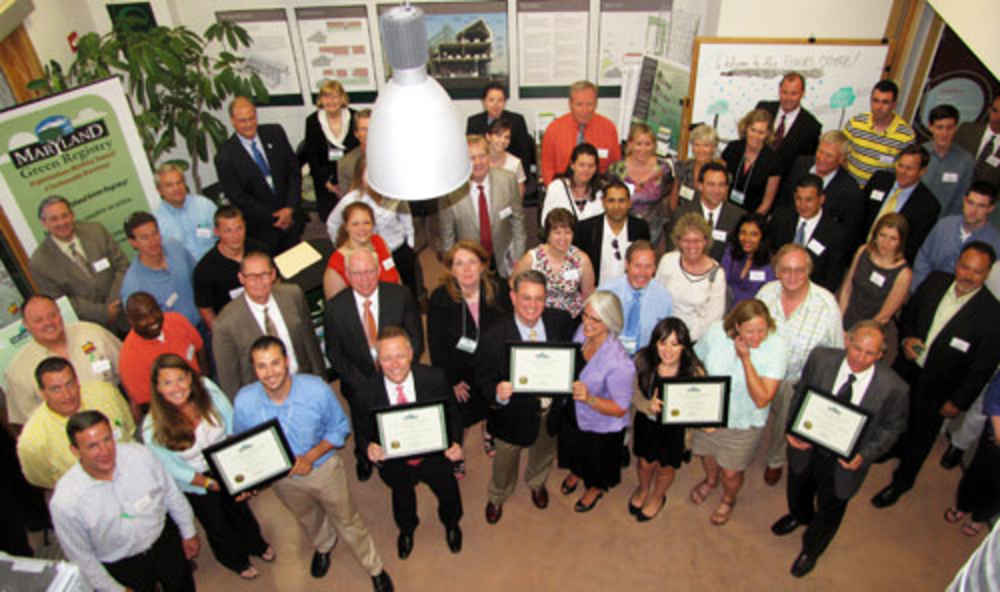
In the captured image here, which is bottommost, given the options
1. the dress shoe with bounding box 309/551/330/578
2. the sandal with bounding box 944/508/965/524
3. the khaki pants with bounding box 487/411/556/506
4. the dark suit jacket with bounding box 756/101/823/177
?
the dress shoe with bounding box 309/551/330/578

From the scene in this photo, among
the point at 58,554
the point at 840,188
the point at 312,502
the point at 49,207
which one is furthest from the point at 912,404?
the point at 49,207

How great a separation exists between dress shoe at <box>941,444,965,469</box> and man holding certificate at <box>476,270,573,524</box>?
2.87 metres

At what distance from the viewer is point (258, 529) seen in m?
4.18

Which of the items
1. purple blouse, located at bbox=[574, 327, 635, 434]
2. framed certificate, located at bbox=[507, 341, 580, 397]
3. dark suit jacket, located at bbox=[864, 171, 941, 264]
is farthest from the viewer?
dark suit jacket, located at bbox=[864, 171, 941, 264]

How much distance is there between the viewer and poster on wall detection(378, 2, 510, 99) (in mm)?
7578

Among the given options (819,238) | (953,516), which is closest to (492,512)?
(953,516)

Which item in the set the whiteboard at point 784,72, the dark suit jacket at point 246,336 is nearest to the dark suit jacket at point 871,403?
the dark suit jacket at point 246,336

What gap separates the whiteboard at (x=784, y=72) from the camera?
650 cm

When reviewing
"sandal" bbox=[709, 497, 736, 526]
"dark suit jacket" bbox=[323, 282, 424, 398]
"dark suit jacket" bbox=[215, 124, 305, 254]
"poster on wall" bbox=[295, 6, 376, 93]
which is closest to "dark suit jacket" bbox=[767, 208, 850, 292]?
"sandal" bbox=[709, 497, 736, 526]

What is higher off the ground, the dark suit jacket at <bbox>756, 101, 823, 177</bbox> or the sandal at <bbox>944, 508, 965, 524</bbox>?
the dark suit jacket at <bbox>756, 101, 823, 177</bbox>

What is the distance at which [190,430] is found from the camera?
3.46 metres

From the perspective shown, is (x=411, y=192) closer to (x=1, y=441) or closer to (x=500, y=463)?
(x=500, y=463)

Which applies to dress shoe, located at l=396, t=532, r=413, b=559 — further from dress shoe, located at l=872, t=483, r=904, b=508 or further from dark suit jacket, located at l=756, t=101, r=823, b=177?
dark suit jacket, located at l=756, t=101, r=823, b=177

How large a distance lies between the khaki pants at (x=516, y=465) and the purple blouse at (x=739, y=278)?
169 cm
